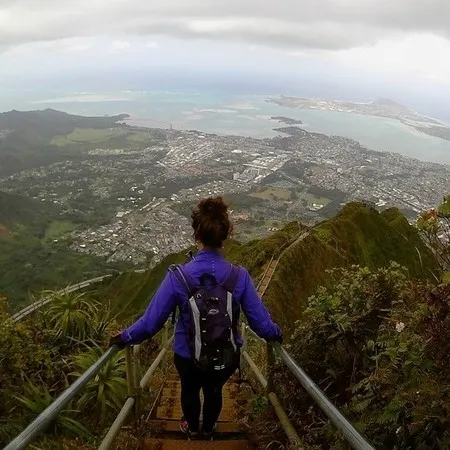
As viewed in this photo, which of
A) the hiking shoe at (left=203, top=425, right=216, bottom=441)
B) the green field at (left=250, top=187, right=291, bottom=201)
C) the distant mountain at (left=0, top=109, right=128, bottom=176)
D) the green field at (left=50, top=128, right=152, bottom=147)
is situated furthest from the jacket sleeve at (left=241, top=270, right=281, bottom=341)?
the green field at (left=50, top=128, right=152, bottom=147)

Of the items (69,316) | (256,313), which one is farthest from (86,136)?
(256,313)

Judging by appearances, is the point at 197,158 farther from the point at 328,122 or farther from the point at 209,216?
the point at 209,216

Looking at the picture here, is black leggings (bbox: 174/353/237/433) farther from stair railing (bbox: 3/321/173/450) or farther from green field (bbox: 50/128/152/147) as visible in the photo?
green field (bbox: 50/128/152/147)

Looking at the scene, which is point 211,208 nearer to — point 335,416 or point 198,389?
point 198,389

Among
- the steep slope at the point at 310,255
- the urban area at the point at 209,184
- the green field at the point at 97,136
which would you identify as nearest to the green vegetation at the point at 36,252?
the urban area at the point at 209,184

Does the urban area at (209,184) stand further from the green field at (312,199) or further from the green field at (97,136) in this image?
the green field at (97,136)

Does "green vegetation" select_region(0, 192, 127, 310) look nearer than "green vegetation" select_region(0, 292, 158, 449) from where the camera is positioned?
No
